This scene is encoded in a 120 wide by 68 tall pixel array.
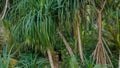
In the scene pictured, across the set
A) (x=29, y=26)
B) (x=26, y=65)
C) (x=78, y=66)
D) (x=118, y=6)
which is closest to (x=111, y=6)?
(x=118, y=6)

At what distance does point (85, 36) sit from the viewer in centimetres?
446

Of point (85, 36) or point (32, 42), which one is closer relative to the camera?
point (32, 42)

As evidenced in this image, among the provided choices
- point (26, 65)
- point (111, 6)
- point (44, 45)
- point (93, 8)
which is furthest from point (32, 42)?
point (111, 6)

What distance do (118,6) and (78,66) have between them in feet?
3.85

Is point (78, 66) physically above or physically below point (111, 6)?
below

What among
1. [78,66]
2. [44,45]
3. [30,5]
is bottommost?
[78,66]

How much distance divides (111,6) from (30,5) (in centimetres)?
127

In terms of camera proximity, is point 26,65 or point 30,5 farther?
point 26,65

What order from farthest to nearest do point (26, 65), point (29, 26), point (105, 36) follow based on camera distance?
1. point (105, 36)
2. point (26, 65)
3. point (29, 26)

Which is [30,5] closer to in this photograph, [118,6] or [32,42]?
[32,42]

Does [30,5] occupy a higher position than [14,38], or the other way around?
[30,5]

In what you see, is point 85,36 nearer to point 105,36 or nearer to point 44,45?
point 105,36

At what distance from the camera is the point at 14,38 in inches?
156

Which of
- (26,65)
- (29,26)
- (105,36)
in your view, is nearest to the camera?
(29,26)
